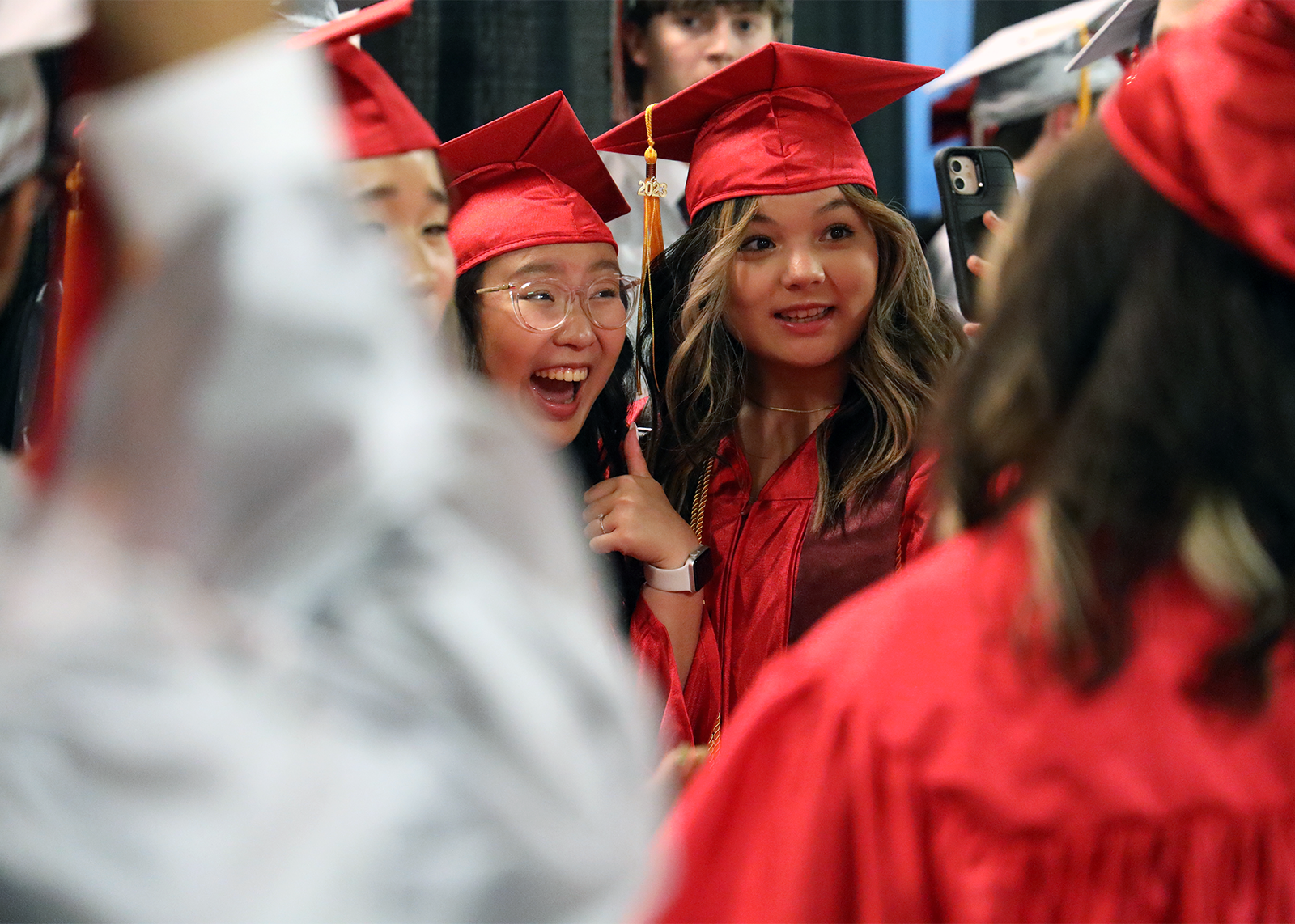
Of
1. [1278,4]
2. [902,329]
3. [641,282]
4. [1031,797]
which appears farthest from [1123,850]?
[641,282]

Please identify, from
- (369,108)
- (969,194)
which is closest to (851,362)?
(969,194)

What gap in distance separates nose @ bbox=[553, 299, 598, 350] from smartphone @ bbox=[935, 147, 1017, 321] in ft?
2.07

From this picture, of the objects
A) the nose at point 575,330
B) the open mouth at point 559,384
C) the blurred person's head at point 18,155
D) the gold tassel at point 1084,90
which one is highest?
the blurred person's head at point 18,155

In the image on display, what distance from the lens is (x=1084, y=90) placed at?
11.4ft

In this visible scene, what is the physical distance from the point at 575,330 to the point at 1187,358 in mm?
1402

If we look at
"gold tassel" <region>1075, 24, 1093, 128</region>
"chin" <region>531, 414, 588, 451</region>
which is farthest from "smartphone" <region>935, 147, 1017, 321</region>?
"gold tassel" <region>1075, 24, 1093, 128</region>

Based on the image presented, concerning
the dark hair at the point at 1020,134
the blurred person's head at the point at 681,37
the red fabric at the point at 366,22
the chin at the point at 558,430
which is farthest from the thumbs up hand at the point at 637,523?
the dark hair at the point at 1020,134

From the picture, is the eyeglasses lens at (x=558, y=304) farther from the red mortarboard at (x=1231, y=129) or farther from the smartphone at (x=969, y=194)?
the red mortarboard at (x=1231, y=129)

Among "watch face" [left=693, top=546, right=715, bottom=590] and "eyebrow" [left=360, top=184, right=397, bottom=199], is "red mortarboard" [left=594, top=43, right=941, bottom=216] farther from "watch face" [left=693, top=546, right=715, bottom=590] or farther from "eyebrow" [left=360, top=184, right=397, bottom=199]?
"eyebrow" [left=360, top=184, right=397, bottom=199]

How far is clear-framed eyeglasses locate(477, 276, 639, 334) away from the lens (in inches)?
81.2

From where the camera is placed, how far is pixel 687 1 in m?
3.54

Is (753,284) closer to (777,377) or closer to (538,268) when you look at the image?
(777,377)

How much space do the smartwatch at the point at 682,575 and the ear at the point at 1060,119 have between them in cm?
233

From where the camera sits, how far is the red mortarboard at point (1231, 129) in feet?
2.40
